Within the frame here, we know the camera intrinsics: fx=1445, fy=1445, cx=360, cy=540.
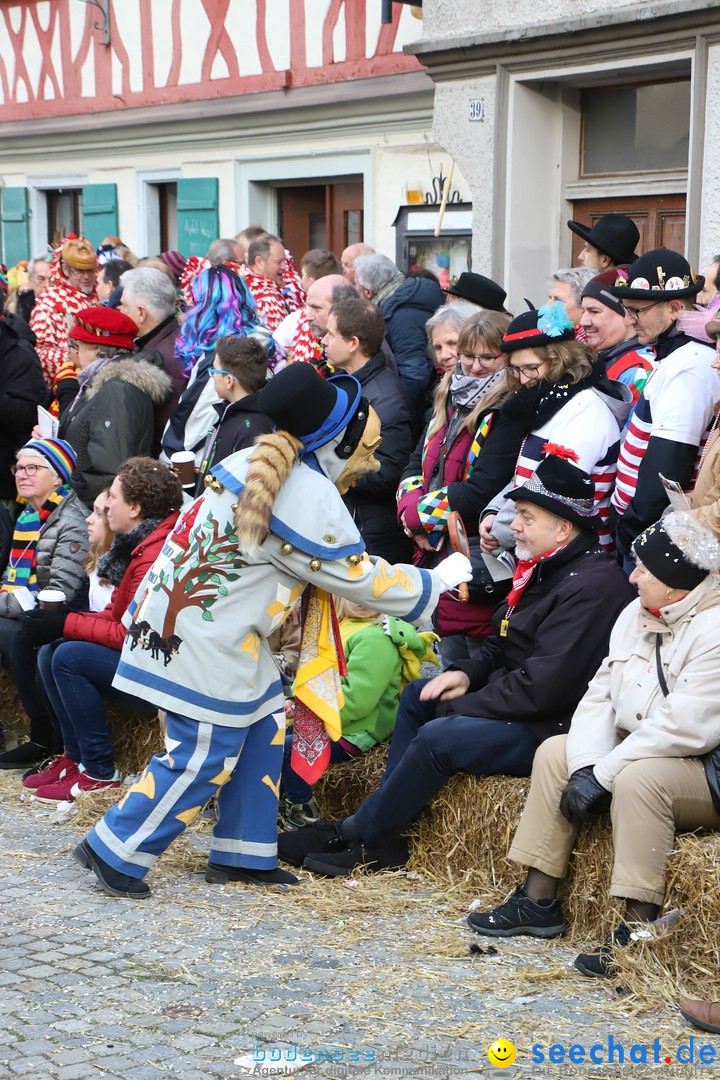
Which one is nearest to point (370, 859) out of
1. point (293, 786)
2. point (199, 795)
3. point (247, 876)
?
point (247, 876)

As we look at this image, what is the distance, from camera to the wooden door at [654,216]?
9.31 m

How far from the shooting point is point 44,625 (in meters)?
6.61

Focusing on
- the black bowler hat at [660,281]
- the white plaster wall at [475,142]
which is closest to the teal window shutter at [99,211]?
the white plaster wall at [475,142]

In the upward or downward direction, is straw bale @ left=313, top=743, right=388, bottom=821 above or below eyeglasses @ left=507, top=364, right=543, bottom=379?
below

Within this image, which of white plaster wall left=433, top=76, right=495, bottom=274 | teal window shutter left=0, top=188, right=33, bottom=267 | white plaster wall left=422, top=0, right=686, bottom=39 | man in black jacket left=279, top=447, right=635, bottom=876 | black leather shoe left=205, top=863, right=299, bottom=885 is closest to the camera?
man in black jacket left=279, top=447, right=635, bottom=876

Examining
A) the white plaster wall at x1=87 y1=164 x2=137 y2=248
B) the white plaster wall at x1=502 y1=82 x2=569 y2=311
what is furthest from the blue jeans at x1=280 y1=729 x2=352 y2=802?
the white plaster wall at x1=87 y1=164 x2=137 y2=248

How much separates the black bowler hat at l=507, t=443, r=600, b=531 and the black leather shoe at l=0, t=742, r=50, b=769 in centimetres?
315

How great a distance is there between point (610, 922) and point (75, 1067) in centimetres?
174

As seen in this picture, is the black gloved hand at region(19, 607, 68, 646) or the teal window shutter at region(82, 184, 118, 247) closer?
the black gloved hand at region(19, 607, 68, 646)

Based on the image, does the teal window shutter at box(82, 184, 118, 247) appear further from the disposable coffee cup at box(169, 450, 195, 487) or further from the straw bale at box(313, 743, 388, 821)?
the straw bale at box(313, 743, 388, 821)

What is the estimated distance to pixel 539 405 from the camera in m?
5.67

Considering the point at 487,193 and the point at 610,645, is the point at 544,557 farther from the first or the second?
the point at 487,193

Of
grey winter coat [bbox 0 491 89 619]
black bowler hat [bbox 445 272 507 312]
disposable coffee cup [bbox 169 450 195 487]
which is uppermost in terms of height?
black bowler hat [bbox 445 272 507 312]

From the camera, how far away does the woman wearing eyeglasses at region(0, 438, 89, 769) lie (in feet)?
23.0
